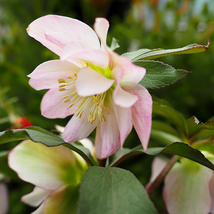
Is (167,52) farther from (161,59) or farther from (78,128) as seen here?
(161,59)

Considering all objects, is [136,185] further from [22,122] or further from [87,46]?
[22,122]

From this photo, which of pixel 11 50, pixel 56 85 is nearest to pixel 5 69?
pixel 11 50

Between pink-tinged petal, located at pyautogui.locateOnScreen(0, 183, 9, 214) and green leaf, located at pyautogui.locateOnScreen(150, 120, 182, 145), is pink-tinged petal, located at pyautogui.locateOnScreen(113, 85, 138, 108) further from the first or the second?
pink-tinged petal, located at pyautogui.locateOnScreen(0, 183, 9, 214)

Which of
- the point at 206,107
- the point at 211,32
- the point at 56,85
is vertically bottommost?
the point at 206,107

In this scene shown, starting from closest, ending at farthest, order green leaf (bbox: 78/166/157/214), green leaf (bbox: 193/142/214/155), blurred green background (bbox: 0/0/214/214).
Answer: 1. green leaf (bbox: 78/166/157/214)
2. green leaf (bbox: 193/142/214/155)
3. blurred green background (bbox: 0/0/214/214)

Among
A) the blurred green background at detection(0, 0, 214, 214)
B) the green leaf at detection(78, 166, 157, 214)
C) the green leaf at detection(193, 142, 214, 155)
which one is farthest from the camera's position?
the blurred green background at detection(0, 0, 214, 214)

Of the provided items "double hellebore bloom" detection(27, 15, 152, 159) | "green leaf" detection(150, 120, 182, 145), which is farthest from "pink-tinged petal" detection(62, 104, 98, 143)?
"green leaf" detection(150, 120, 182, 145)
